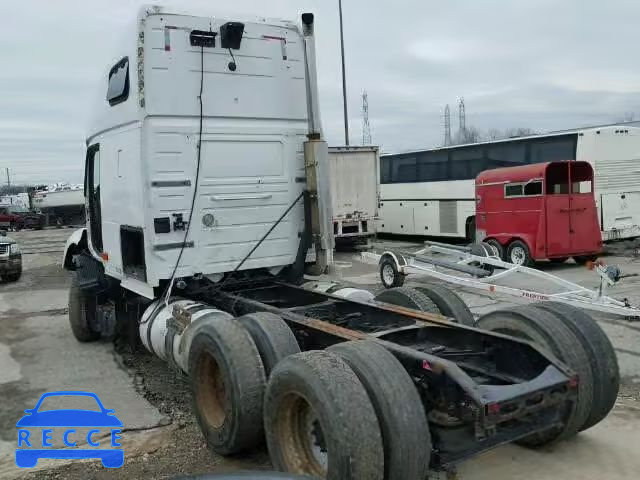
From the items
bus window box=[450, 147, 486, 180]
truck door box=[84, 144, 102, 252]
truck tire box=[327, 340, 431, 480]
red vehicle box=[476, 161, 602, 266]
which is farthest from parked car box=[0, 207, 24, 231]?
A: truck tire box=[327, 340, 431, 480]

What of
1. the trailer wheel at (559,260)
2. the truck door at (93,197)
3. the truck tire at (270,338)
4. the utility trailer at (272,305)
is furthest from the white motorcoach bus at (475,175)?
the truck tire at (270,338)

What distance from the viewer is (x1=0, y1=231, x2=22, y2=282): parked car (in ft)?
47.2

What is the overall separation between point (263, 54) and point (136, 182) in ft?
6.03

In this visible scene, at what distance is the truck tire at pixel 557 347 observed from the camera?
4.00 meters

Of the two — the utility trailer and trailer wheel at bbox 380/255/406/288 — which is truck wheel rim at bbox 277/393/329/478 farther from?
trailer wheel at bbox 380/255/406/288

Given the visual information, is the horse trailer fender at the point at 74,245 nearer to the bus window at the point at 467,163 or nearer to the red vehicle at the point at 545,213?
the red vehicle at the point at 545,213

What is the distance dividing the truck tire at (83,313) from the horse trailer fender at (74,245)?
1.06 metres

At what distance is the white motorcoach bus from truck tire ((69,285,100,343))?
12.8 m

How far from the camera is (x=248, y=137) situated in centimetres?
627

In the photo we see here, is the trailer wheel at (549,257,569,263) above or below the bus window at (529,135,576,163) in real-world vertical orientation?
below

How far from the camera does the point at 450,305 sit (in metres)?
5.41

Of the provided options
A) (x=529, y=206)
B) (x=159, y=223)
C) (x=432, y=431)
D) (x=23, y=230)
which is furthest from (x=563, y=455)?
(x=23, y=230)

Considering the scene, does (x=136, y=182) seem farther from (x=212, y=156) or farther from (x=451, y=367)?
(x=451, y=367)

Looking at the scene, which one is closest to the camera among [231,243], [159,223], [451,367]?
[451,367]
